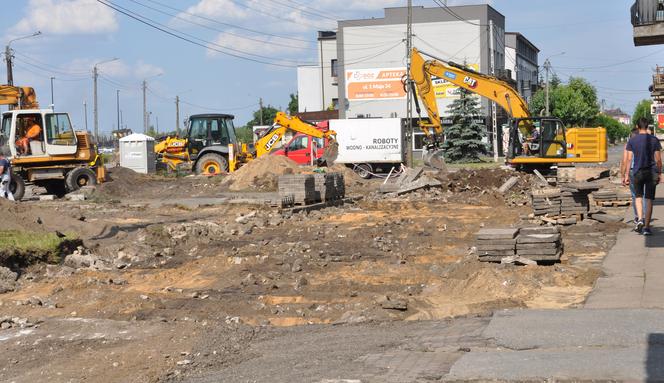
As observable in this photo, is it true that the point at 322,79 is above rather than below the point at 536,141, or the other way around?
above

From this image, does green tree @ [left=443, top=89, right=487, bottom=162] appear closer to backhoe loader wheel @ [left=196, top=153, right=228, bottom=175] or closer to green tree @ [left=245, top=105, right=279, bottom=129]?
backhoe loader wheel @ [left=196, top=153, right=228, bottom=175]

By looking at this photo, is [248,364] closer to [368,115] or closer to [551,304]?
[551,304]

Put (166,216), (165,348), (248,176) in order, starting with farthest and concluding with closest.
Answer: (248,176)
(166,216)
(165,348)

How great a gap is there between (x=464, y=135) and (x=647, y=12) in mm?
47781

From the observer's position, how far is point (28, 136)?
30734 millimetres

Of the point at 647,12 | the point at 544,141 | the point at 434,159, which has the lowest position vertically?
the point at 434,159

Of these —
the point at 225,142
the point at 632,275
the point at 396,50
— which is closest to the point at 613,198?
the point at 632,275

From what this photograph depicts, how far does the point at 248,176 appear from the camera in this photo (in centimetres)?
3500

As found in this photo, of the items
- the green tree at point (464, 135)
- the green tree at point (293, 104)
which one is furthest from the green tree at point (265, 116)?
the green tree at point (464, 135)

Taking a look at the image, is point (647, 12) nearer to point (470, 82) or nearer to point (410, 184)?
point (410, 184)

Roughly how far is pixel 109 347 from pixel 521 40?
3872 inches

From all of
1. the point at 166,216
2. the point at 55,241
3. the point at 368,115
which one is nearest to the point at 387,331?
the point at 55,241

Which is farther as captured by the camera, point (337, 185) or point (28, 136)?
point (28, 136)

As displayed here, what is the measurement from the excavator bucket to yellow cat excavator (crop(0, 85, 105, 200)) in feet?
36.0
